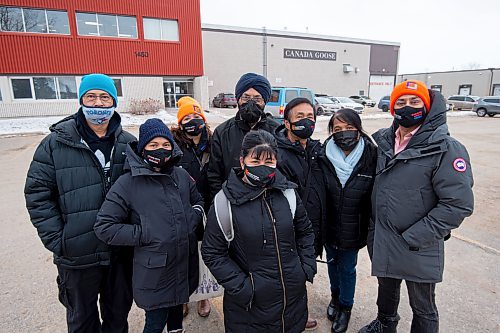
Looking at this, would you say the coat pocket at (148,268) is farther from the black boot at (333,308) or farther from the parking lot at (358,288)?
the black boot at (333,308)

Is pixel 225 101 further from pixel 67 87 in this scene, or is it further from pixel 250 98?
pixel 250 98

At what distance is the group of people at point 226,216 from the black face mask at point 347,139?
99 mm

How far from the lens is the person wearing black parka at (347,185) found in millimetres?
2455

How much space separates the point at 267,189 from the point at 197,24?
22.3 m

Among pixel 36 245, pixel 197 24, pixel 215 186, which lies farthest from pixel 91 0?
pixel 215 186

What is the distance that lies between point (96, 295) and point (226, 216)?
3.79ft

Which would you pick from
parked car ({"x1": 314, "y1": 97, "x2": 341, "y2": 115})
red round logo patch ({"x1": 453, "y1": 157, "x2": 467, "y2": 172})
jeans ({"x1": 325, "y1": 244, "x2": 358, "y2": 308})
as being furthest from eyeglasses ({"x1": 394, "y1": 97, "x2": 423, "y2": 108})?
parked car ({"x1": 314, "y1": 97, "x2": 341, "y2": 115})

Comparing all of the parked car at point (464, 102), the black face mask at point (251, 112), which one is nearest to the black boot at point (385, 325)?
the black face mask at point (251, 112)

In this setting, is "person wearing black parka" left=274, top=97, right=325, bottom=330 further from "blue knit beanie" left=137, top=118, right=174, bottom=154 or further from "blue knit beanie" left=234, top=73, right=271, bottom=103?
"blue knit beanie" left=137, top=118, right=174, bottom=154

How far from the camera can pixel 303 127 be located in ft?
8.17

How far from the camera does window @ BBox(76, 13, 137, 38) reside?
19.0 metres

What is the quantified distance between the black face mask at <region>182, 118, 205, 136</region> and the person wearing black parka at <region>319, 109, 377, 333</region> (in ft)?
3.62

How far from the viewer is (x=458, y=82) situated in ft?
148

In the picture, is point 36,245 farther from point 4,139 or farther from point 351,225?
point 4,139
